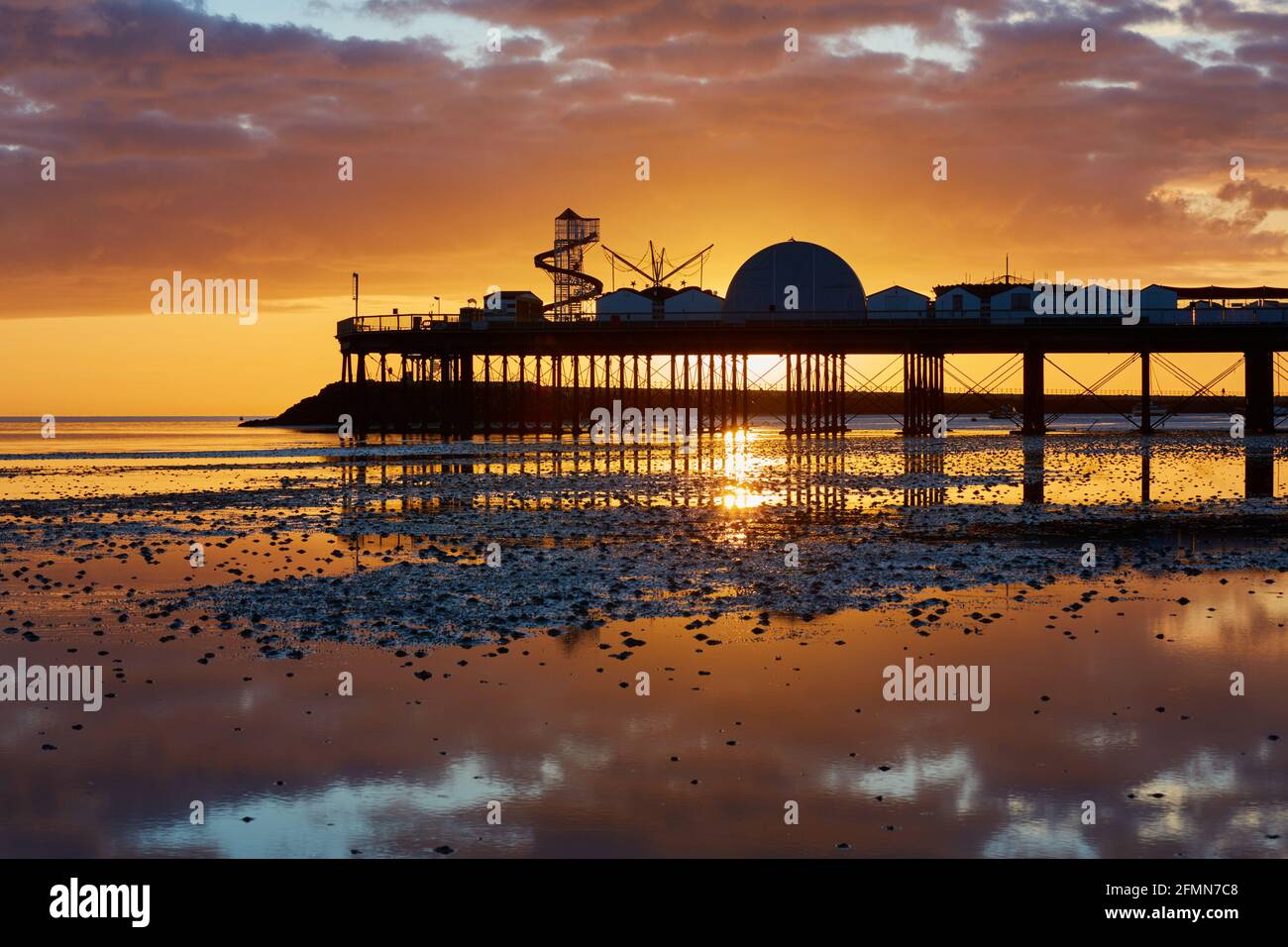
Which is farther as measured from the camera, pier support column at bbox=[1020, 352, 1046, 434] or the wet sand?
pier support column at bbox=[1020, 352, 1046, 434]

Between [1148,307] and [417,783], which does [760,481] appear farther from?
[1148,307]

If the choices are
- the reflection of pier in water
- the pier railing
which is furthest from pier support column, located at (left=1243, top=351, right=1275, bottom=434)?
the reflection of pier in water

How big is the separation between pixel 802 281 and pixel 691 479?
47560 mm

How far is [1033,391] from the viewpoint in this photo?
85.9 metres

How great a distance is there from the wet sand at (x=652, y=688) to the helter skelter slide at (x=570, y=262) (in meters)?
73.6

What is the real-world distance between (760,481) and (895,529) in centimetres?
1649

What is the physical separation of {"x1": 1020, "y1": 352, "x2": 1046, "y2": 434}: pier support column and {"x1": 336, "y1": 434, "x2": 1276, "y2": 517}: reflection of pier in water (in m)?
16.5

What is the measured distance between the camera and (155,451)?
78875 millimetres

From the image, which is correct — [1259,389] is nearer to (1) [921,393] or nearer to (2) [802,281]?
(1) [921,393]

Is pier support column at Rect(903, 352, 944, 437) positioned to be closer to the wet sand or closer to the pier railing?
the pier railing

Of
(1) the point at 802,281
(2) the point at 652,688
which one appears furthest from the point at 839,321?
(2) the point at 652,688

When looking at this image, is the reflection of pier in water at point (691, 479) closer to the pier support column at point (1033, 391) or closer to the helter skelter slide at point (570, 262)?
the pier support column at point (1033, 391)

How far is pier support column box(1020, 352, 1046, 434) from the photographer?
8362 centimetres
